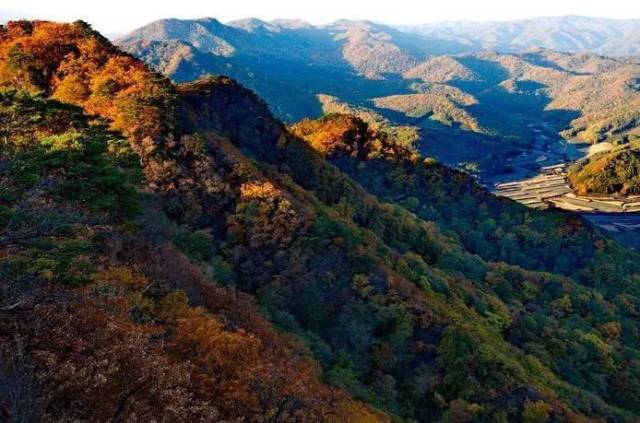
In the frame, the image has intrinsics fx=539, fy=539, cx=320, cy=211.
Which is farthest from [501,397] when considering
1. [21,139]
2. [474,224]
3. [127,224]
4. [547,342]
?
[474,224]

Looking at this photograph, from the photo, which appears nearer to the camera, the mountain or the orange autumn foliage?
the mountain

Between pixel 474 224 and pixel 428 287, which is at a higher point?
pixel 428 287

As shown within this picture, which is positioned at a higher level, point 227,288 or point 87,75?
point 87,75

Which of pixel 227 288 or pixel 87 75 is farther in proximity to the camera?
pixel 87 75

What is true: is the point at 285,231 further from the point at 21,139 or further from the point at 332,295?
the point at 21,139

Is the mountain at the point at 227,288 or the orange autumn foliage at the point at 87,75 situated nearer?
the mountain at the point at 227,288

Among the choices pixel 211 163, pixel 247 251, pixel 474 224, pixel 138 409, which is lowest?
pixel 474 224

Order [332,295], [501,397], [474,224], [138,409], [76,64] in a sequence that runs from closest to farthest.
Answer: [138,409] < [501,397] < [332,295] < [76,64] < [474,224]

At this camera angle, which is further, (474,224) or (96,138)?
(474,224)
